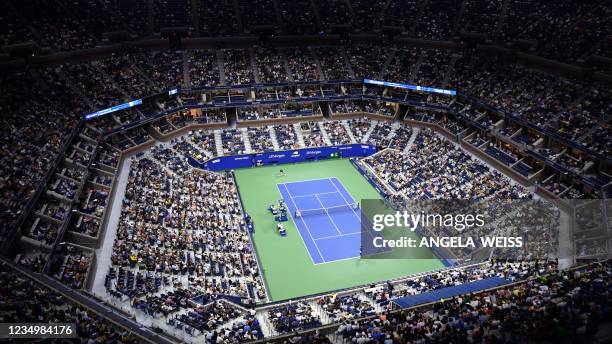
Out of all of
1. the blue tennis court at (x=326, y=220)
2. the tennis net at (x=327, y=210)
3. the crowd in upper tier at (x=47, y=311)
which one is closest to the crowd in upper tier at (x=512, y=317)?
the crowd in upper tier at (x=47, y=311)

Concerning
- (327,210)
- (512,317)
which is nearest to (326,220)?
(327,210)

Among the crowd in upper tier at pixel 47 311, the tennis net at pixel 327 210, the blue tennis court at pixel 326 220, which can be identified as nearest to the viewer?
the crowd in upper tier at pixel 47 311

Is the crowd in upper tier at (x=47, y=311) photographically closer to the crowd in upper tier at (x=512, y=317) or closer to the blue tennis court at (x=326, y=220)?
the crowd in upper tier at (x=512, y=317)

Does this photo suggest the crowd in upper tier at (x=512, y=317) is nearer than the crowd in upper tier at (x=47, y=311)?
Yes

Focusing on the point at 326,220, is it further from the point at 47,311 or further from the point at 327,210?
the point at 47,311

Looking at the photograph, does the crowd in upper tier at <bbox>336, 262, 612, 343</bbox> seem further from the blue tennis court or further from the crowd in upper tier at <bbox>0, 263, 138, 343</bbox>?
the blue tennis court

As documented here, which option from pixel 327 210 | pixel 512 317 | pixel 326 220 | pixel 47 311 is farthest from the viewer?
pixel 327 210

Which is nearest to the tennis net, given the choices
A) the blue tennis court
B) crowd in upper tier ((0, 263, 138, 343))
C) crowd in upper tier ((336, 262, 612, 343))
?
the blue tennis court

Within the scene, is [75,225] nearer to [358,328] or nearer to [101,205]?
[101,205]

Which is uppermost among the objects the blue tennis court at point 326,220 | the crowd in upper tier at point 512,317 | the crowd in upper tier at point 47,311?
the blue tennis court at point 326,220
